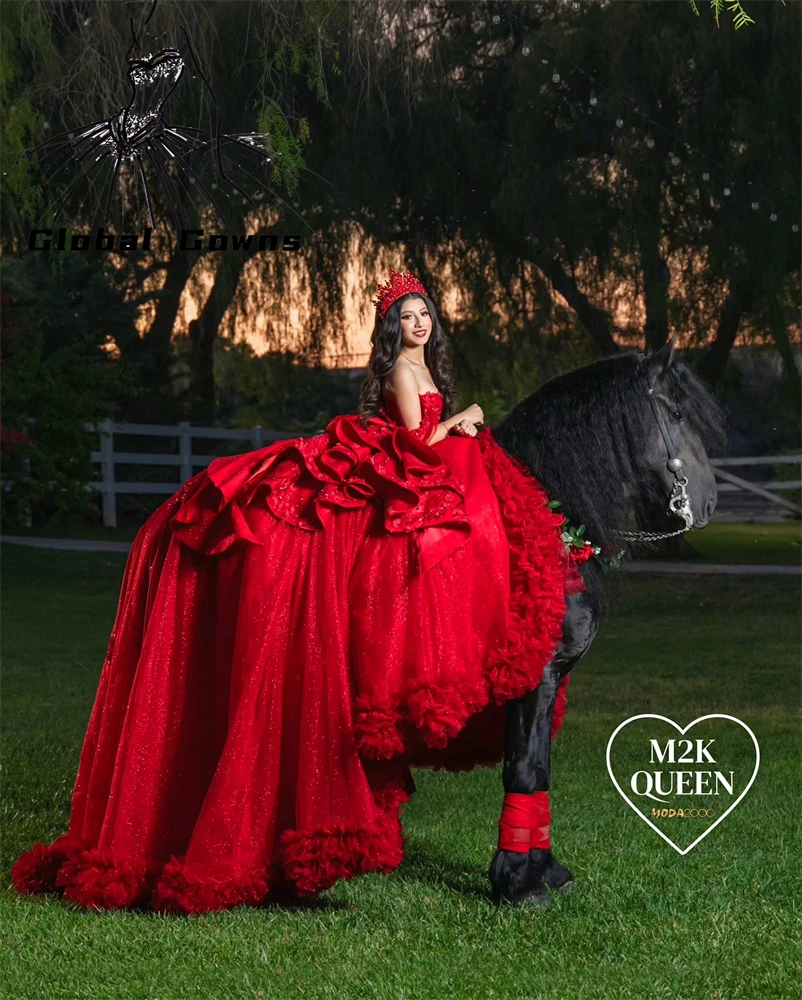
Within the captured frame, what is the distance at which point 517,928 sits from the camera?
10.6 ft

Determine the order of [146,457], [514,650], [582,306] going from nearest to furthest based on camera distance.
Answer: [514,650] < [582,306] < [146,457]

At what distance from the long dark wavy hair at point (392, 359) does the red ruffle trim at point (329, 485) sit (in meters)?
0.09

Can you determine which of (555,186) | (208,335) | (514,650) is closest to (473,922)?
(514,650)

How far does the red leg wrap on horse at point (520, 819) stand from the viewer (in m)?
3.32

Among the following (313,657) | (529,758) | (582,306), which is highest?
(582,306)

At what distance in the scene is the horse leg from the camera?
3.33 meters

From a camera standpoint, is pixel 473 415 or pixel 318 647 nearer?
pixel 318 647

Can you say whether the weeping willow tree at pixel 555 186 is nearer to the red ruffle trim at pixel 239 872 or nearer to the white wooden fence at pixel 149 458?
the white wooden fence at pixel 149 458

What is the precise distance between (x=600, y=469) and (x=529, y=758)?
0.77 m

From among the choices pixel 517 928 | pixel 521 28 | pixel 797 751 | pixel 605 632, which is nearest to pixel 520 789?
pixel 517 928

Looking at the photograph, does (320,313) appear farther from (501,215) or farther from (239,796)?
(239,796)

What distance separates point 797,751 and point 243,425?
47.3 ft

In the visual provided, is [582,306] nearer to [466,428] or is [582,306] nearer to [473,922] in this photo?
[466,428]

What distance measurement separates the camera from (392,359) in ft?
11.7
